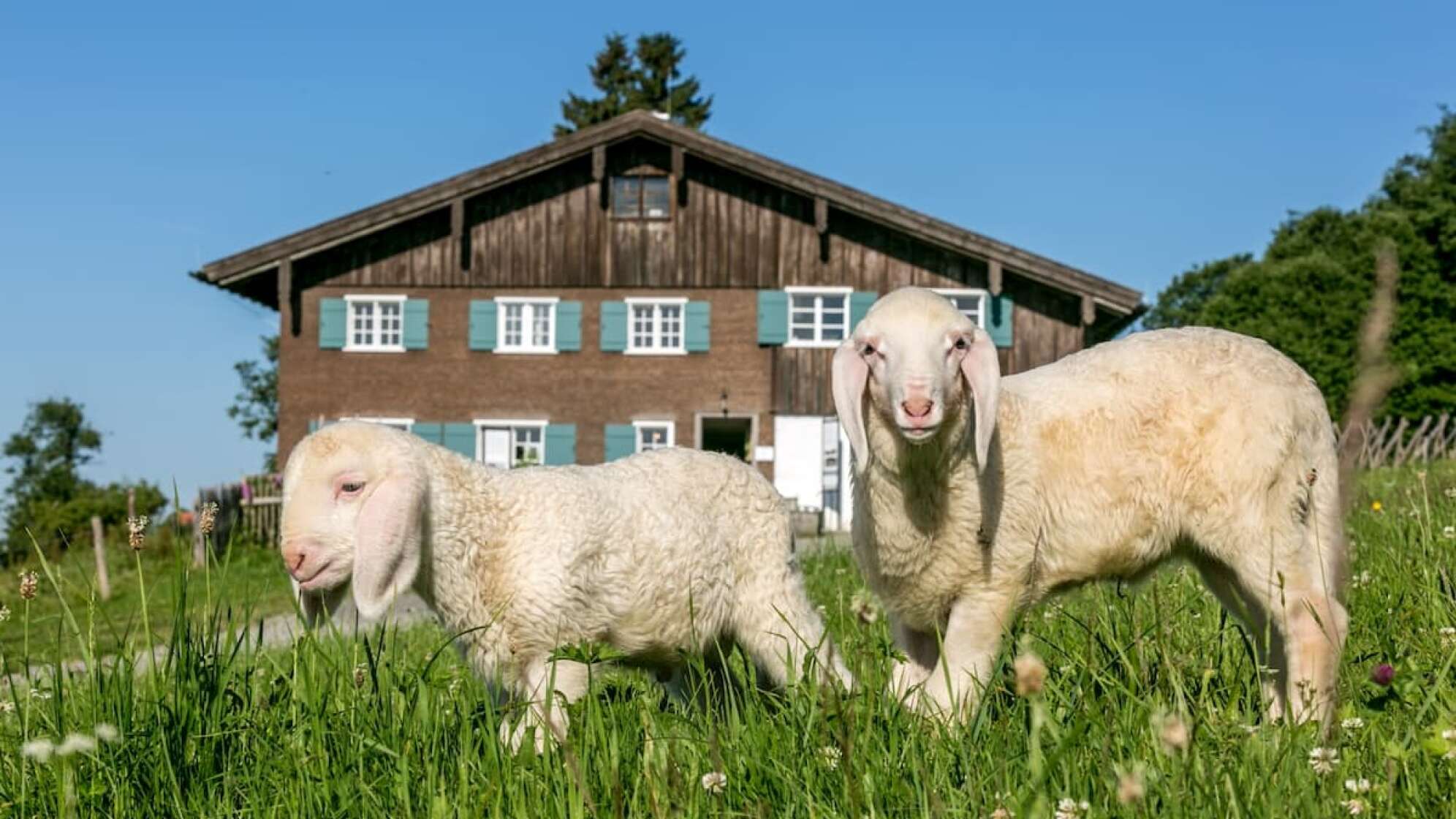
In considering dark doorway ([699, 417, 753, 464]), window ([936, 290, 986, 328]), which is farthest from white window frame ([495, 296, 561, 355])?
window ([936, 290, 986, 328])

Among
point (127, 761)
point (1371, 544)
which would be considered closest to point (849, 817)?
point (127, 761)

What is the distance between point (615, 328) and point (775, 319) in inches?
136

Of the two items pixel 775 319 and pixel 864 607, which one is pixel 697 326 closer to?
pixel 775 319

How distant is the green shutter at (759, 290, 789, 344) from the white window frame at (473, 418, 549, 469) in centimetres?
507

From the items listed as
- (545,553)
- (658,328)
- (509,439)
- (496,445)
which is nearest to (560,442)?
(509,439)

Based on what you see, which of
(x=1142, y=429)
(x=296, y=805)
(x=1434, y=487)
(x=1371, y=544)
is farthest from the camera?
(x=1434, y=487)

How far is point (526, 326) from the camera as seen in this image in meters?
28.6

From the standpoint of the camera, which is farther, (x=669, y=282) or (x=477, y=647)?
(x=669, y=282)

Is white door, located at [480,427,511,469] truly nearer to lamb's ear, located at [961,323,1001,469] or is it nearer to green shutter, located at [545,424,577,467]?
green shutter, located at [545,424,577,467]

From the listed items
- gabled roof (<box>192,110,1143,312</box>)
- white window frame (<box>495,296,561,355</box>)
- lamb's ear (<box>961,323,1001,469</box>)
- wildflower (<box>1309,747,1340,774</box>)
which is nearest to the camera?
wildflower (<box>1309,747,1340,774</box>)

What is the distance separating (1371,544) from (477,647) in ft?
15.7

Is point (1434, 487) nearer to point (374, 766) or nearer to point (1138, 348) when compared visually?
point (1138, 348)

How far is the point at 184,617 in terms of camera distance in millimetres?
3258

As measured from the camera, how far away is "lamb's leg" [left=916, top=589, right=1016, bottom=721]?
3.83m
